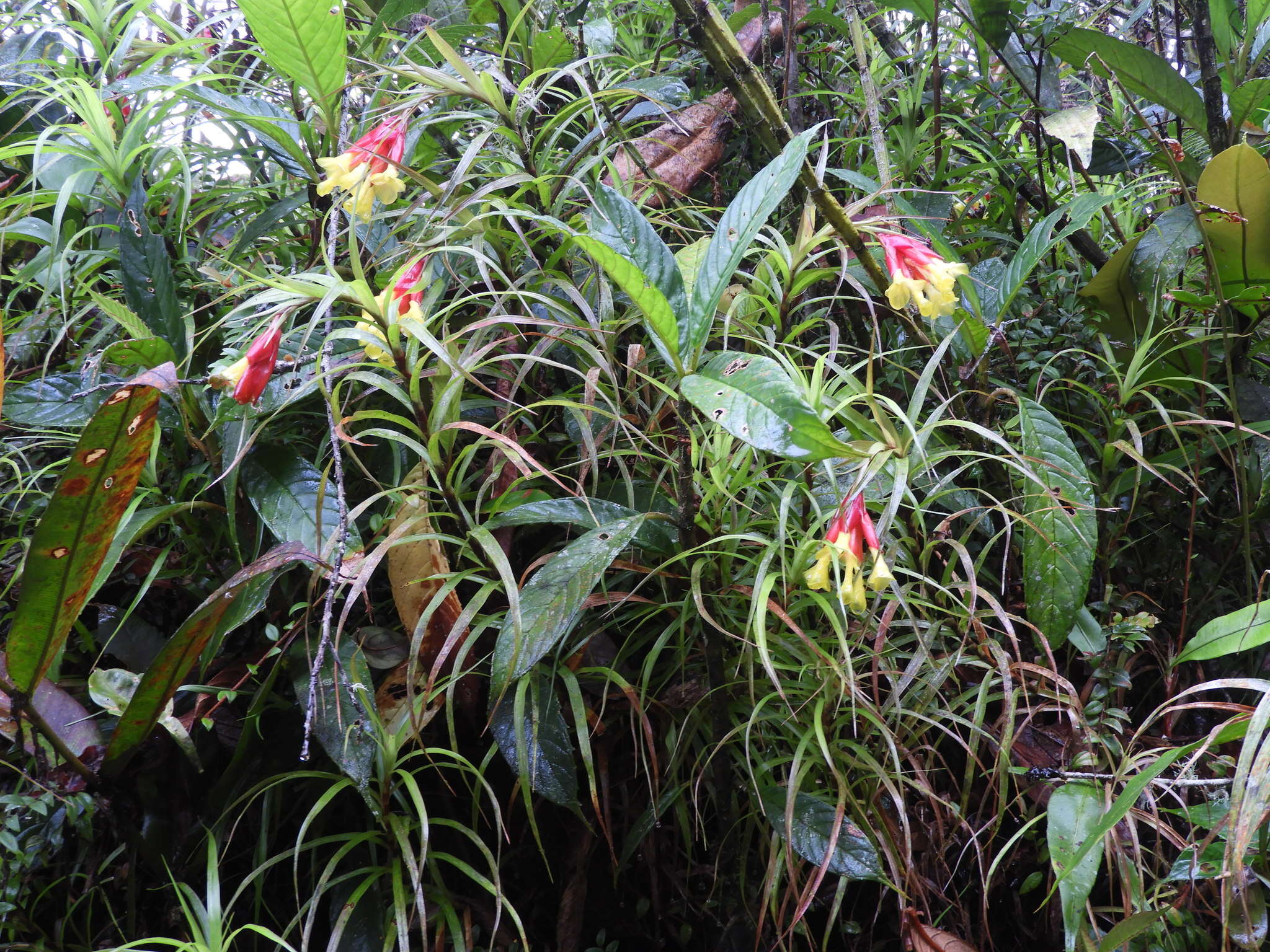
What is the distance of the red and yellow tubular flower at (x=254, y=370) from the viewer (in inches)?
30.3

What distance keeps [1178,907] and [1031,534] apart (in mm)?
391

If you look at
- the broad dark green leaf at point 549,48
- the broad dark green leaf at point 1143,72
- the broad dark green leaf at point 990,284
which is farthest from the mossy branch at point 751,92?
the broad dark green leaf at point 1143,72

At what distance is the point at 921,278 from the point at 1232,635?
50cm

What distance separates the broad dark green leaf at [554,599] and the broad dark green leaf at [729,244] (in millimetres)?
189

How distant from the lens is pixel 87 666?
1077 millimetres

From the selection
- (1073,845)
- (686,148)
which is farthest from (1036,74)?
(1073,845)

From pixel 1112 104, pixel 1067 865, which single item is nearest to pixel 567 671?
pixel 1067 865

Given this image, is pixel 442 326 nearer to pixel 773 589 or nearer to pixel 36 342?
pixel 773 589

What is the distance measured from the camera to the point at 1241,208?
112 cm

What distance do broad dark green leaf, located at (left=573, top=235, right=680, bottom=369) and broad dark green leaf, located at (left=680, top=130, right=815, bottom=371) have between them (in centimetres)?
2

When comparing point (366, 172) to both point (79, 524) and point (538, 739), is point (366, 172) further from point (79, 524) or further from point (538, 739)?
point (538, 739)

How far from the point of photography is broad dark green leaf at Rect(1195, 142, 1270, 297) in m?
1.10

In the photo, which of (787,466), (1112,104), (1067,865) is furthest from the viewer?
(1112,104)

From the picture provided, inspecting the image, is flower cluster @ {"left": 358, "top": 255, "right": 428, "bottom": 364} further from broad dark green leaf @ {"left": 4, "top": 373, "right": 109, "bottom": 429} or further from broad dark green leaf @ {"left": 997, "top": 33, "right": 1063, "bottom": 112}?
broad dark green leaf @ {"left": 997, "top": 33, "right": 1063, "bottom": 112}
